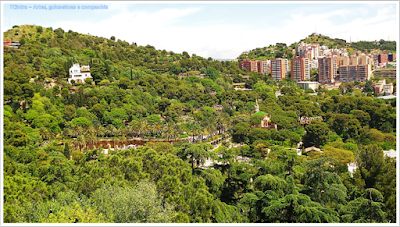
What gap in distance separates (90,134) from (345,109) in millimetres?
25739

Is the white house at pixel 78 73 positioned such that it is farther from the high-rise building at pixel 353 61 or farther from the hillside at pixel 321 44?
the hillside at pixel 321 44

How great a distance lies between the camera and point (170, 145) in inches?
896

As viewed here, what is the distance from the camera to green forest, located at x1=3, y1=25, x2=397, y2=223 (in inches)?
380

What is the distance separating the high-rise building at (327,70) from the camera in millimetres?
61656

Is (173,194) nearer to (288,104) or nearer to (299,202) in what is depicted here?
(299,202)

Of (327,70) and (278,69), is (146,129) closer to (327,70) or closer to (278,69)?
(278,69)

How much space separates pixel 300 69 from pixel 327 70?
4760mm

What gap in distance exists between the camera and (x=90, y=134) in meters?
27.2

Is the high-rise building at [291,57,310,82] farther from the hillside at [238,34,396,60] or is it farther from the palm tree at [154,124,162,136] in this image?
the palm tree at [154,124,162,136]

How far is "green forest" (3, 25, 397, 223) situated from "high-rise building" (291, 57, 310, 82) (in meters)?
8.20

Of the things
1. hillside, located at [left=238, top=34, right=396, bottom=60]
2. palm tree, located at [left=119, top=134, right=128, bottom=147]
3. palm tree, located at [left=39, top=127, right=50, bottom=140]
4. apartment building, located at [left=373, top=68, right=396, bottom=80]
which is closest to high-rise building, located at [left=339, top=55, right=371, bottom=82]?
apartment building, located at [left=373, top=68, right=396, bottom=80]

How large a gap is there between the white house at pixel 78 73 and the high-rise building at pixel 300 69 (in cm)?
3907

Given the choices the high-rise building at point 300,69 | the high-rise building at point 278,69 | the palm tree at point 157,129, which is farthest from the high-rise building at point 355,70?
the palm tree at point 157,129

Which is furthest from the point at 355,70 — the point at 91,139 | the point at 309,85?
the point at 91,139
